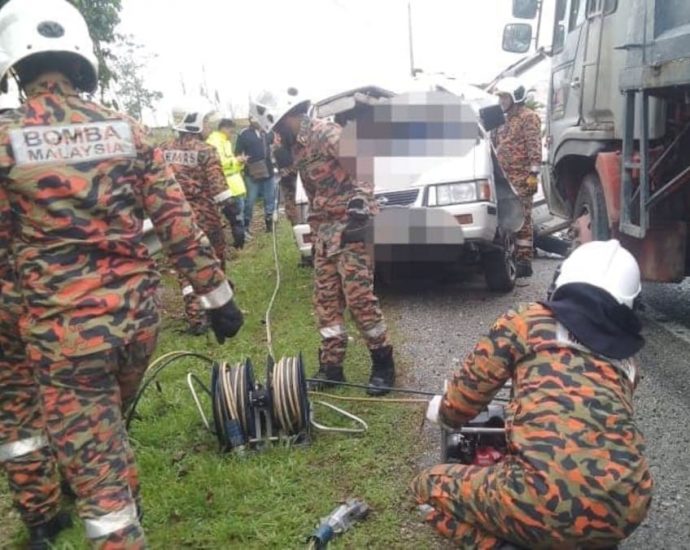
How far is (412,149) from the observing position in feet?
16.7

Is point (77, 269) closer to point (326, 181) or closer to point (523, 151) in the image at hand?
point (326, 181)

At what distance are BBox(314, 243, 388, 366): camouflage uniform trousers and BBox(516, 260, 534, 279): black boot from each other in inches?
127

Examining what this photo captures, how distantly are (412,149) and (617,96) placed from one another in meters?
1.39

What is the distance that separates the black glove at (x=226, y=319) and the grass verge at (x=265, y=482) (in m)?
0.83

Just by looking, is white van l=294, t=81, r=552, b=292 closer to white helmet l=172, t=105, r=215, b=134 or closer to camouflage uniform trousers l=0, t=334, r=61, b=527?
white helmet l=172, t=105, r=215, b=134

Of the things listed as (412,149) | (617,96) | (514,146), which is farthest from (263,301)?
(617,96)

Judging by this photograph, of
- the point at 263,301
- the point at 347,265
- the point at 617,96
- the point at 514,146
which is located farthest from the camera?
the point at 514,146

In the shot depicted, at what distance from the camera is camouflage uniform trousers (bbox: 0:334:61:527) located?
2699 millimetres

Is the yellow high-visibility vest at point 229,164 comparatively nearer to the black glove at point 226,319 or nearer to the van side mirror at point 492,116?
the van side mirror at point 492,116

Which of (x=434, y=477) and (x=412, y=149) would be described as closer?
(x=434, y=477)

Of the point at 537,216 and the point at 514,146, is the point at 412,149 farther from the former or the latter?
the point at 537,216

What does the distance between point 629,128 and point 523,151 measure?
3256 mm

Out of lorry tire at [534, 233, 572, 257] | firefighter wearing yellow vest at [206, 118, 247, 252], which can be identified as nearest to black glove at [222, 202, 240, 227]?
firefighter wearing yellow vest at [206, 118, 247, 252]

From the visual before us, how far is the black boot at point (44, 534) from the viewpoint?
289cm
